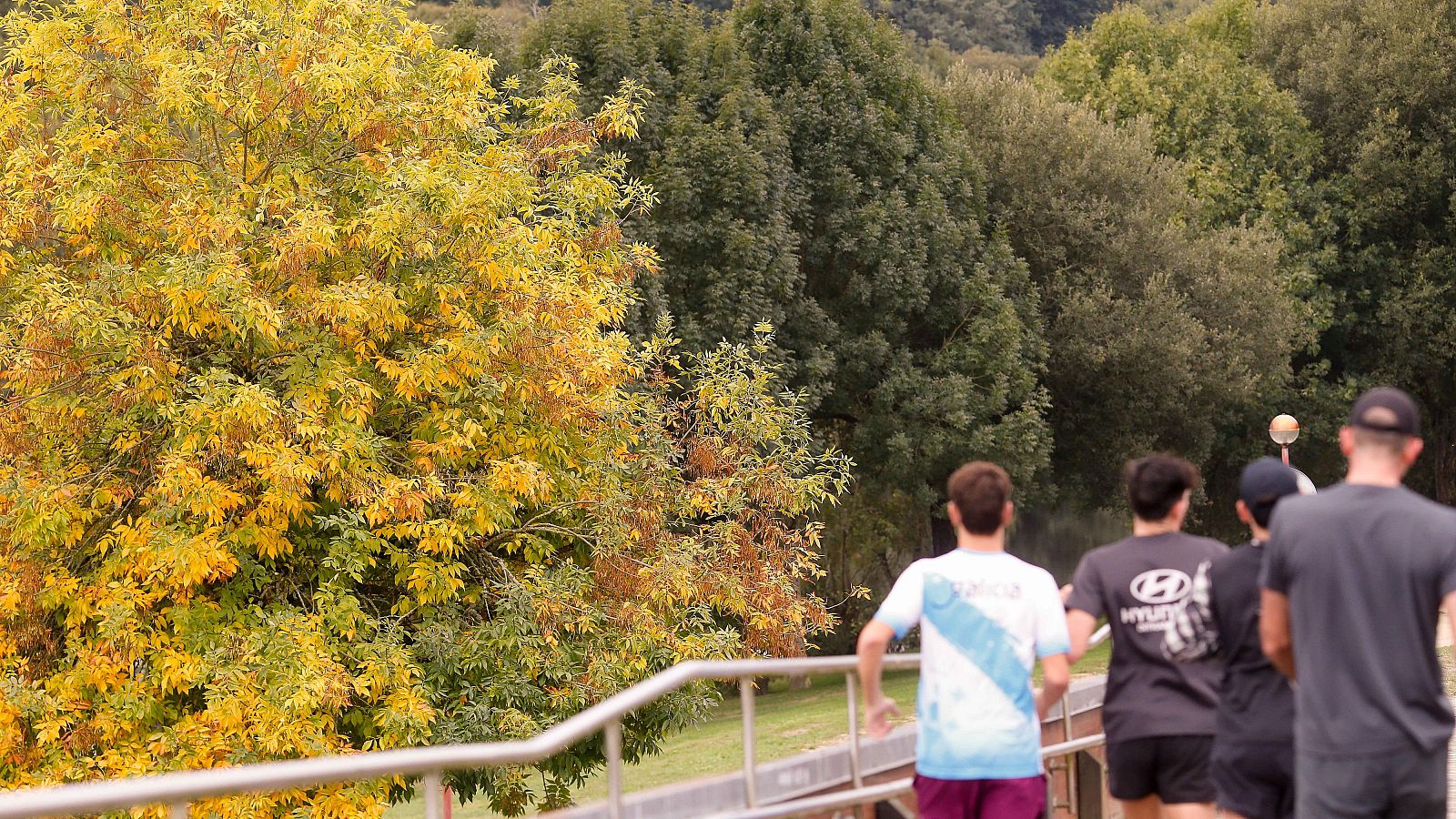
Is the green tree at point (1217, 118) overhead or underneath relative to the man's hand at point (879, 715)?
underneath

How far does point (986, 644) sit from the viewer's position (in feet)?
16.1

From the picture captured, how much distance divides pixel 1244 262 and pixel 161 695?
87.0 ft

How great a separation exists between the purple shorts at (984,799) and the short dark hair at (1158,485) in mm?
974

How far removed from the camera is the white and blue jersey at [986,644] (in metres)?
4.89

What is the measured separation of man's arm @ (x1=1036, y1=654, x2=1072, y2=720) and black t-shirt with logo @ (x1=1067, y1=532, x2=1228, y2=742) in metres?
0.28

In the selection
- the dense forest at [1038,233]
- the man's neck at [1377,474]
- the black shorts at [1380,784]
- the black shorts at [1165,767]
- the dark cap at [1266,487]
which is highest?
the man's neck at [1377,474]

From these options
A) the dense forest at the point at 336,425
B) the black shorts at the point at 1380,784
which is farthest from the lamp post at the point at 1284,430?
the black shorts at the point at 1380,784

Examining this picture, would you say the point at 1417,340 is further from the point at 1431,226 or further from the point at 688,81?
the point at 688,81

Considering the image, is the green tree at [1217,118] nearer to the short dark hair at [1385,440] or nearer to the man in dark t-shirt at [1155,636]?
the man in dark t-shirt at [1155,636]

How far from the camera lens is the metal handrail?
110 inches

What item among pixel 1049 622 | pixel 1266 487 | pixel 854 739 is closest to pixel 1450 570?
pixel 1266 487

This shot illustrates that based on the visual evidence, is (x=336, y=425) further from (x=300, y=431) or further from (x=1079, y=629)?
(x=1079, y=629)

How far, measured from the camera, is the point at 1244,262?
3369 centimetres

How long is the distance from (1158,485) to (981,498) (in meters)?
0.73
